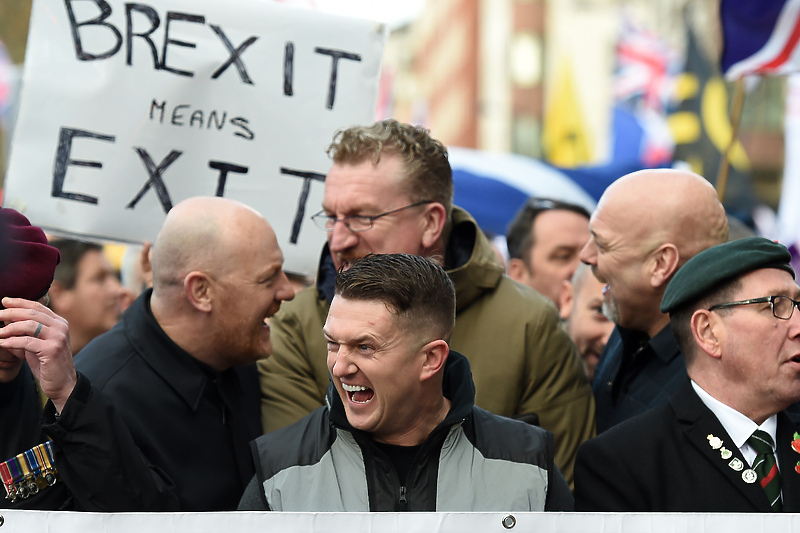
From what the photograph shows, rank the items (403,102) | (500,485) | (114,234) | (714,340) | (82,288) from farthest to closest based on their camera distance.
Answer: (403,102) → (82,288) → (114,234) → (714,340) → (500,485)

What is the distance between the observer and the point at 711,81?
12.2m

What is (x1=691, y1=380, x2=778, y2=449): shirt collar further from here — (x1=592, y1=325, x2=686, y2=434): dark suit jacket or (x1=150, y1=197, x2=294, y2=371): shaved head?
(x1=150, y1=197, x2=294, y2=371): shaved head

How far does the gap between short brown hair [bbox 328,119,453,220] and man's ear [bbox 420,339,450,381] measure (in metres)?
1.12

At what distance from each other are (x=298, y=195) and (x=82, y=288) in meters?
1.86

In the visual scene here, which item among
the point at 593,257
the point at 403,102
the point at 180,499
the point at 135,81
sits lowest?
the point at 180,499

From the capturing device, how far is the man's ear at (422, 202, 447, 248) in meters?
4.27

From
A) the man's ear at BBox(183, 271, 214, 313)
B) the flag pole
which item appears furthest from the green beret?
the flag pole

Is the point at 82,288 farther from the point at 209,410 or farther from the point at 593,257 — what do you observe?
the point at 593,257

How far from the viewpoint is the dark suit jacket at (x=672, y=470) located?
10.6 feet

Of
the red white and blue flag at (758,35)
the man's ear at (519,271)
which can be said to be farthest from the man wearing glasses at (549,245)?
the red white and blue flag at (758,35)

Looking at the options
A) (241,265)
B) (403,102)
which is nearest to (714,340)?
(241,265)

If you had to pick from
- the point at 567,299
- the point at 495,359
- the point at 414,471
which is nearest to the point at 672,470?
the point at 414,471

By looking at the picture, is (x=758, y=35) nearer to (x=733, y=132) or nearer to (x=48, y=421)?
(x=733, y=132)

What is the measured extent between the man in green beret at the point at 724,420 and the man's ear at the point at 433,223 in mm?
1095
